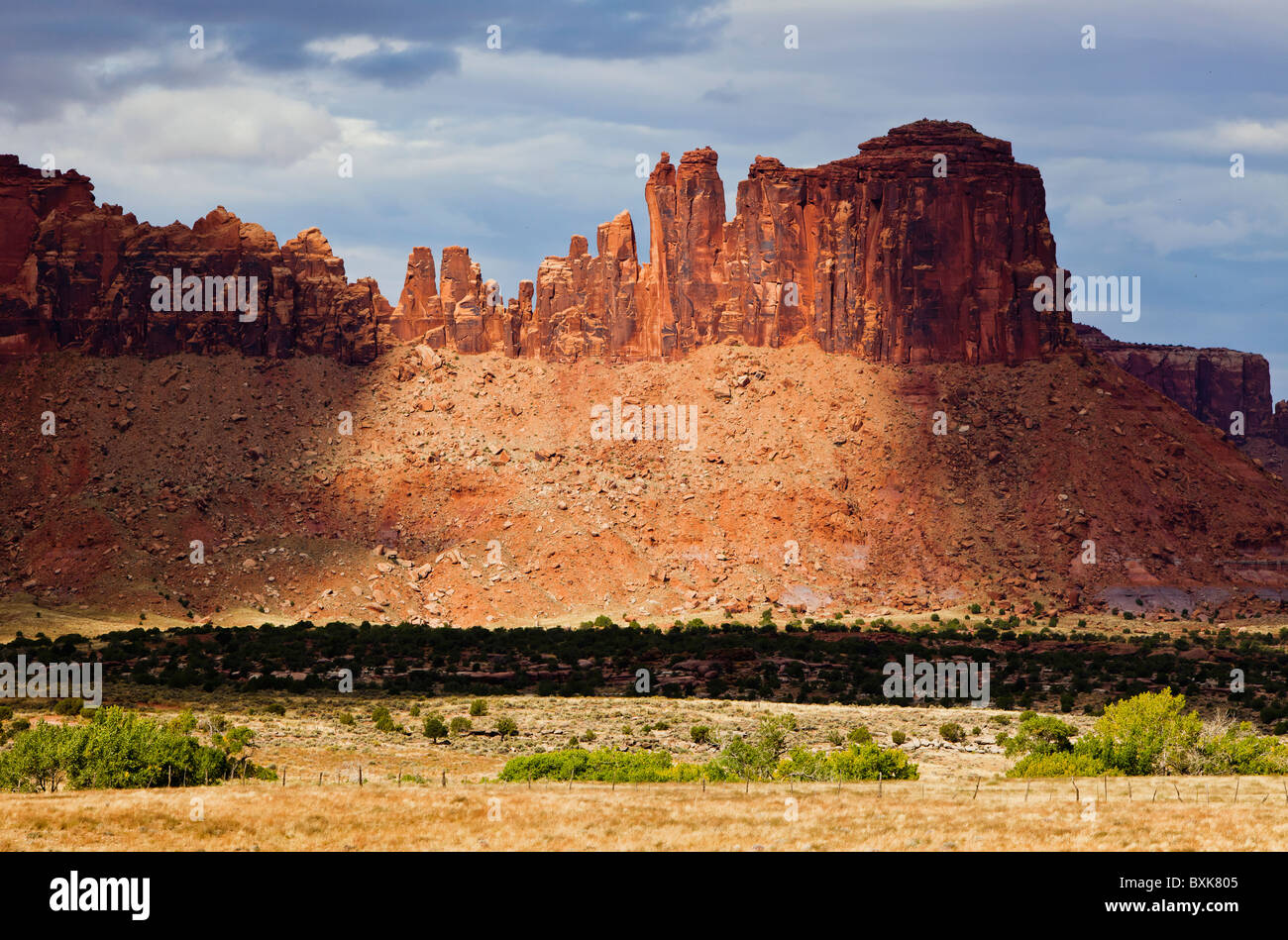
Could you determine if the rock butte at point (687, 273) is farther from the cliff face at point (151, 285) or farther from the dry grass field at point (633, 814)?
the dry grass field at point (633, 814)

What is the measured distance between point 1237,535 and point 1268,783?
2744 inches

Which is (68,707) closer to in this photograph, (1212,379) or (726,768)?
(726,768)

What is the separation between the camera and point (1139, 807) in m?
31.6

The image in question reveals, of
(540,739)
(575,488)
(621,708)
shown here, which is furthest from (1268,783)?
(575,488)

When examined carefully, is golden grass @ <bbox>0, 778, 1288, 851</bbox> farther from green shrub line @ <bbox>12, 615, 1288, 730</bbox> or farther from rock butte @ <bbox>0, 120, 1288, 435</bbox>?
rock butte @ <bbox>0, 120, 1288, 435</bbox>

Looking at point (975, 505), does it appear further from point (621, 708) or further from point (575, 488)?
point (621, 708)

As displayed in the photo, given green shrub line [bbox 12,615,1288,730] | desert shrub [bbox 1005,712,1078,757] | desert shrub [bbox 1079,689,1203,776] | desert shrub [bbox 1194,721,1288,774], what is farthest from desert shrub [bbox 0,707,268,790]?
green shrub line [bbox 12,615,1288,730]

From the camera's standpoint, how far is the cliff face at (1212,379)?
169000mm

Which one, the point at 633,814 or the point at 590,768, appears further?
the point at 590,768

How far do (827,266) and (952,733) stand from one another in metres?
70.8

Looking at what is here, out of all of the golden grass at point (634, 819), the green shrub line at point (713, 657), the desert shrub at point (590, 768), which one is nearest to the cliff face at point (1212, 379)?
the green shrub line at point (713, 657)

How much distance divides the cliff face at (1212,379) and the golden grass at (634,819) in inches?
5597

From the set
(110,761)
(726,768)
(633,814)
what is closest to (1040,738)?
(726,768)

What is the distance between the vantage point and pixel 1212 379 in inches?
6722
